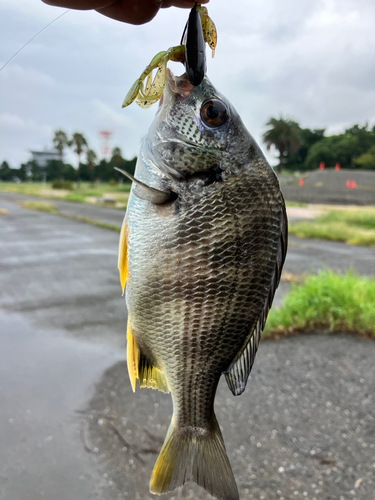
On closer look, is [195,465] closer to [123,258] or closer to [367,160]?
[123,258]

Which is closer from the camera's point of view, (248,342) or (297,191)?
(248,342)

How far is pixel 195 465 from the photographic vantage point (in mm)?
1147

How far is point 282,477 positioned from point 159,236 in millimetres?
2569

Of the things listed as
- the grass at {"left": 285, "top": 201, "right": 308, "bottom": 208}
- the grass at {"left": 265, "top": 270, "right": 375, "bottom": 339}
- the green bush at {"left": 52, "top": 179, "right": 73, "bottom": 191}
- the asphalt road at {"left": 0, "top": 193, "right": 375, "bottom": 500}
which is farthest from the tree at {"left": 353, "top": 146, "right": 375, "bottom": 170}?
the asphalt road at {"left": 0, "top": 193, "right": 375, "bottom": 500}

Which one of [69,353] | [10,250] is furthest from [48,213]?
[69,353]

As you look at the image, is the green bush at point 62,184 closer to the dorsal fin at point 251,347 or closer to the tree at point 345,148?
the tree at point 345,148

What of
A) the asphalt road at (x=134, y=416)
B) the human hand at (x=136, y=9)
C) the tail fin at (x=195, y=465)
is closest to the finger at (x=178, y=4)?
the human hand at (x=136, y=9)

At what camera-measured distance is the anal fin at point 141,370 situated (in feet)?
3.77

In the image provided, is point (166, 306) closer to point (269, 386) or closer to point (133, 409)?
point (133, 409)

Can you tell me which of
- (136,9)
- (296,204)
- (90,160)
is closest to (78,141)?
(90,160)

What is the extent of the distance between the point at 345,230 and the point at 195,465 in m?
12.8

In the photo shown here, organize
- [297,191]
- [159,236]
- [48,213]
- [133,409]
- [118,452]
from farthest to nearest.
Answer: [297,191], [48,213], [133,409], [118,452], [159,236]

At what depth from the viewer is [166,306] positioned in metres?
1.06

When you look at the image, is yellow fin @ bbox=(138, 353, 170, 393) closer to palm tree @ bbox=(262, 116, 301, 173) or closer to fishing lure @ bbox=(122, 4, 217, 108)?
fishing lure @ bbox=(122, 4, 217, 108)
